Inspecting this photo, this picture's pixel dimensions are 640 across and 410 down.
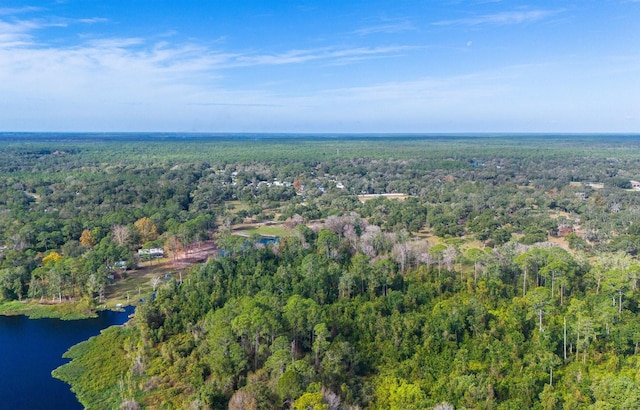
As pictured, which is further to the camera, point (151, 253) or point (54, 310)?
point (151, 253)

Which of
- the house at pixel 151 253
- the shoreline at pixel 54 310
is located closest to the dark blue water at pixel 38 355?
the shoreline at pixel 54 310

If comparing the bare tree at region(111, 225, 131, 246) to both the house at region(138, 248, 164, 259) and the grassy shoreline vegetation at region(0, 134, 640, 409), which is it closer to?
the grassy shoreline vegetation at region(0, 134, 640, 409)

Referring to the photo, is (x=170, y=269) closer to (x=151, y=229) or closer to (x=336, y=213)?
(x=151, y=229)

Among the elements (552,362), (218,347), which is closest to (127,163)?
(218,347)

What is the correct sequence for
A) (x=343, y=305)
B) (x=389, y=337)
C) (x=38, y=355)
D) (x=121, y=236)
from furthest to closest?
1. (x=121, y=236)
2. (x=343, y=305)
3. (x=38, y=355)
4. (x=389, y=337)

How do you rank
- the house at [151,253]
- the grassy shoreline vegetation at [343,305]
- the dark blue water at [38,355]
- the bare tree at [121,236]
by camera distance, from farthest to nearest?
1. the bare tree at [121,236]
2. the house at [151,253]
3. the dark blue water at [38,355]
4. the grassy shoreline vegetation at [343,305]

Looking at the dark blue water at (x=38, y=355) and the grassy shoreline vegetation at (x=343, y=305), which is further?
the dark blue water at (x=38, y=355)

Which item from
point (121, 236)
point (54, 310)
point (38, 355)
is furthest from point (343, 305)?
point (121, 236)

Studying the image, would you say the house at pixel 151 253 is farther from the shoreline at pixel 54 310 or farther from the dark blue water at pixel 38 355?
the dark blue water at pixel 38 355

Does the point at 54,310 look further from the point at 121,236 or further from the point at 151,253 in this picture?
the point at 121,236

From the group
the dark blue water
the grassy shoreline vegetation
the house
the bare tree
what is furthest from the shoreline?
the bare tree
